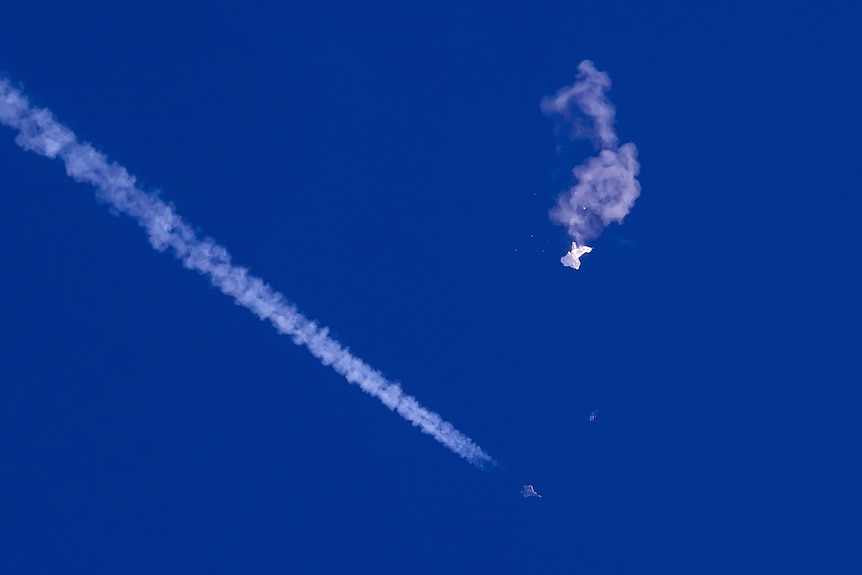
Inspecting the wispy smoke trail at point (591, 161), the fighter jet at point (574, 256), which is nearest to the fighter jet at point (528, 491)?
the fighter jet at point (574, 256)

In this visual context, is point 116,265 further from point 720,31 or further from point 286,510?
point 720,31

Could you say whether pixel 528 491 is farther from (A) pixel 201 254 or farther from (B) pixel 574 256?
(A) pixel 201 254

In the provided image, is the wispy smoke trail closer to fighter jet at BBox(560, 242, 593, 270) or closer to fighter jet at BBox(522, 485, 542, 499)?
fighter jet at BBox(560, 242, 593, 270)

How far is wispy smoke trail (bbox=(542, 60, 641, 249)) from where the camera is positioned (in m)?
29.0

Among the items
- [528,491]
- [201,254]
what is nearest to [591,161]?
[528,491]

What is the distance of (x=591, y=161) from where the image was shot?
95.4 ft

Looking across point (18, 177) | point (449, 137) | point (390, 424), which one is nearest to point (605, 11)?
point (449, 137)

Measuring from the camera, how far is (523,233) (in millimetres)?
29203

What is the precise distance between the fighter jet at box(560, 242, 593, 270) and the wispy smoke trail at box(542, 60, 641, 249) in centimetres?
26

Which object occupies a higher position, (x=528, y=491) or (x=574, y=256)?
(x=574, y=256)

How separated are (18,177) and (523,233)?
17.4 meters

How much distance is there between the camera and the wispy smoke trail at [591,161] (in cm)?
2900

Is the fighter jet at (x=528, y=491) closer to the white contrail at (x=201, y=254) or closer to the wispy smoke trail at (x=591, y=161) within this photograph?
the white contrail at (x=201, y=254)

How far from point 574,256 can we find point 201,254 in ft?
44.1
